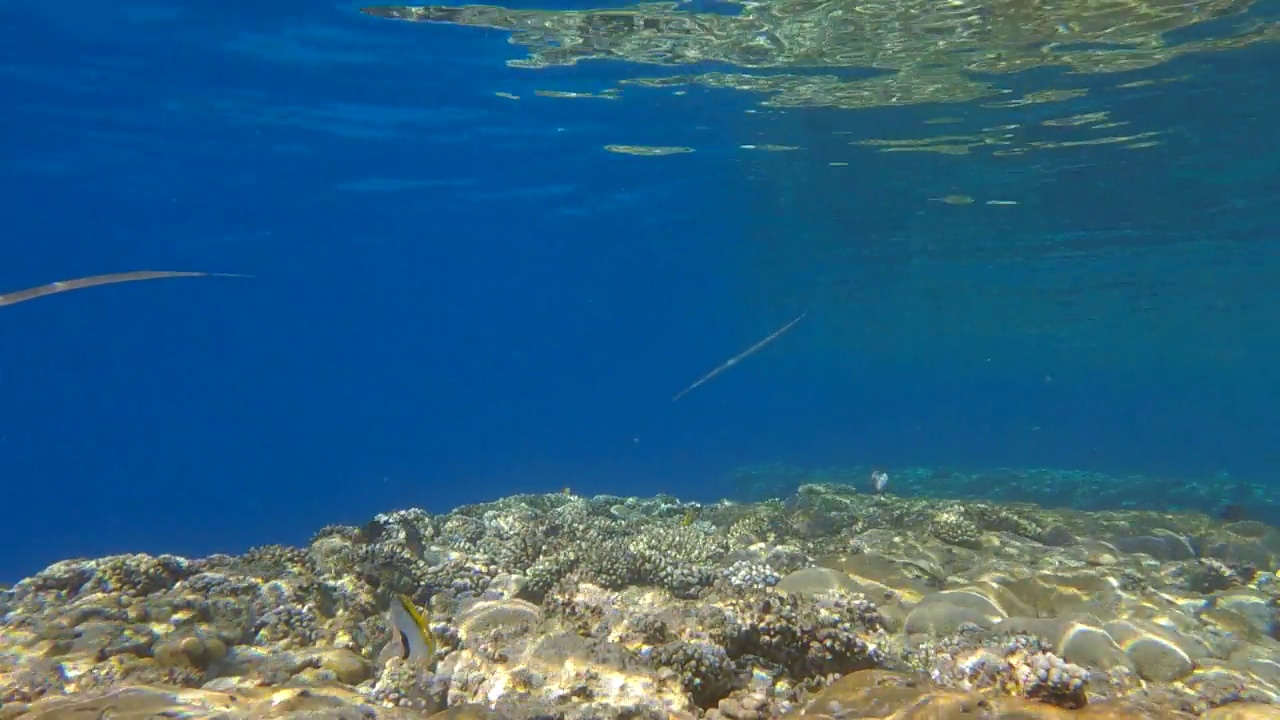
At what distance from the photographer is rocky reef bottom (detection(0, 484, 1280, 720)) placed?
429 cm

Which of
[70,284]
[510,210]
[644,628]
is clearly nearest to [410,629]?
[644,628]

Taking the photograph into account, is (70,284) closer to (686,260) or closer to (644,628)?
(644,628)

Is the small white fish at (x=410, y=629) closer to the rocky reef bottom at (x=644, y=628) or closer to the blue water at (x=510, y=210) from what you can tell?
the rocky reef bottom at (x=644, y=628)

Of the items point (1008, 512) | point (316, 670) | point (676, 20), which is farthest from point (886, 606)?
point (676, 20)

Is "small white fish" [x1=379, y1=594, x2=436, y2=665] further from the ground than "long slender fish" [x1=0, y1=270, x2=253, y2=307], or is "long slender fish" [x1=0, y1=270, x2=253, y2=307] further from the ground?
"long slender fish" [x1=0, y1=270, x2=253, y2=307]

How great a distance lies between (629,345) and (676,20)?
108071 mm

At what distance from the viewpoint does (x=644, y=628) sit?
544cm

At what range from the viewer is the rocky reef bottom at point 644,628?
429 cm

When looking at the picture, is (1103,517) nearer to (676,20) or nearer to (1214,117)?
(1214,117)

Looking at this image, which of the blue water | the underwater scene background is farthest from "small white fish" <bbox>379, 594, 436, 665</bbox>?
the blue water

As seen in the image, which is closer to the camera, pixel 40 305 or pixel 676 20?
pixel 676 20

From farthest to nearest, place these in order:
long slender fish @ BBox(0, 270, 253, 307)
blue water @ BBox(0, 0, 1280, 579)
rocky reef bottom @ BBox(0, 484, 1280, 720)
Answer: blue water @ BBox(0, 0, 1280, 579) → rocky reef bottom @ BBox(0, 484, 1280, 720) → long slender fish @ BBox(0, 270, 253, 307)

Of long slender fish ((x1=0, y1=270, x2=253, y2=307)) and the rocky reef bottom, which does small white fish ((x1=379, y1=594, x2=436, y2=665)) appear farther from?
long slender fish ((x1=0, y1=270, x2=253, y2=307))

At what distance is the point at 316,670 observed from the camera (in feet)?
18.7
